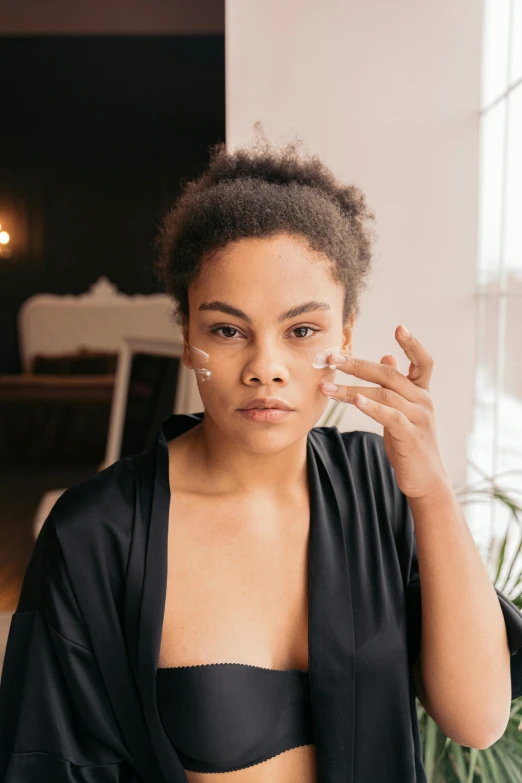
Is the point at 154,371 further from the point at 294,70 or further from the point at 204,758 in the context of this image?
the point at 204,758

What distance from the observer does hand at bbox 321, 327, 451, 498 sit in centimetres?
86

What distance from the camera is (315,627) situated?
967mm

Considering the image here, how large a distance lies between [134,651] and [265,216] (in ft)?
1.92

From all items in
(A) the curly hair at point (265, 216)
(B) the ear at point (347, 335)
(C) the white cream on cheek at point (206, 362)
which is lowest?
(C) the white cream on cheek at point (206, 362)

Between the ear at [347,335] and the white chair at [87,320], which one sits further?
the white chair at [87,320]

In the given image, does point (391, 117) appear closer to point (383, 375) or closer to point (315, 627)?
point (383, 375)

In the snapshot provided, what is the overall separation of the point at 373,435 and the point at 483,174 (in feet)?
3.20

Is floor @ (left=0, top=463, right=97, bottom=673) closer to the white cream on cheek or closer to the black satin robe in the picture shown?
the black satin robe

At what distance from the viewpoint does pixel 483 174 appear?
1.83 m

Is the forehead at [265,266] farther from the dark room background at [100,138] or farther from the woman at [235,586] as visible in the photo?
the dark room background at [100,138]

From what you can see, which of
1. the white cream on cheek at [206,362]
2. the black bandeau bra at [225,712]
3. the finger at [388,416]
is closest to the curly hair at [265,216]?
the white cream on cheek at [206,362]

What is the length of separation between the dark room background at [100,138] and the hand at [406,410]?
368cm

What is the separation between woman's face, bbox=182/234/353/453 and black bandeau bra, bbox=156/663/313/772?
0.30 meters

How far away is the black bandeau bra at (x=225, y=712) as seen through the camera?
3.01 feet
